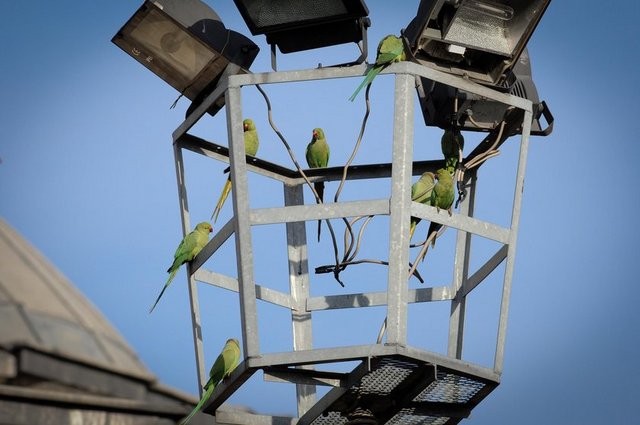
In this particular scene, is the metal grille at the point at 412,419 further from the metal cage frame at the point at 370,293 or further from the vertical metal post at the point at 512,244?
Answer: the vertical metal post at the point at 512,244

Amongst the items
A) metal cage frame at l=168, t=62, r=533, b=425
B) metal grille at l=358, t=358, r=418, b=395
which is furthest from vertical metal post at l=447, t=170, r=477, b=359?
metal grille at l=358, t=358, r=418, b=395

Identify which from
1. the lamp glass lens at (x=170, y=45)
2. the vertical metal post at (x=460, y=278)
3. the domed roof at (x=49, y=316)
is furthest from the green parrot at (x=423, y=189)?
the domed roof at (x=49, y=316)

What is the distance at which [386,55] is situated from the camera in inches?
495

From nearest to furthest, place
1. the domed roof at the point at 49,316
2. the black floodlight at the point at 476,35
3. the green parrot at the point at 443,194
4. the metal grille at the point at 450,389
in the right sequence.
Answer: the domed roof at the point at 49,316 < the metal grille at the point at 450,389 < the green parrot at the point at 443,194 < the black floodlight at the point at 476,35

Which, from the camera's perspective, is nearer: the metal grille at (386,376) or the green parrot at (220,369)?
the metal grille at (386,376)

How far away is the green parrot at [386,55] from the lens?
41.0 feet

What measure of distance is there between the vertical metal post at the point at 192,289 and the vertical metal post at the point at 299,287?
35.7 inches

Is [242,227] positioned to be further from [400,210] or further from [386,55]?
[386,55]

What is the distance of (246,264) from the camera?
11.9 metres

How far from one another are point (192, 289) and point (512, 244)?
9.28 feet

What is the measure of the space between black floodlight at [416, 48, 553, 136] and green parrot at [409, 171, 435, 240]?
22.0 inches

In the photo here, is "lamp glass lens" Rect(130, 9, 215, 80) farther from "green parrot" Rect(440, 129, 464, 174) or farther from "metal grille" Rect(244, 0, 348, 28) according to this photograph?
"green parrot" Rect(440, 129, 464, 174)

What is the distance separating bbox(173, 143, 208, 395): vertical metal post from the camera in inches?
510

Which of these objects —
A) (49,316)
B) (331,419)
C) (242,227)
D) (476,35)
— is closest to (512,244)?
(476,35)
